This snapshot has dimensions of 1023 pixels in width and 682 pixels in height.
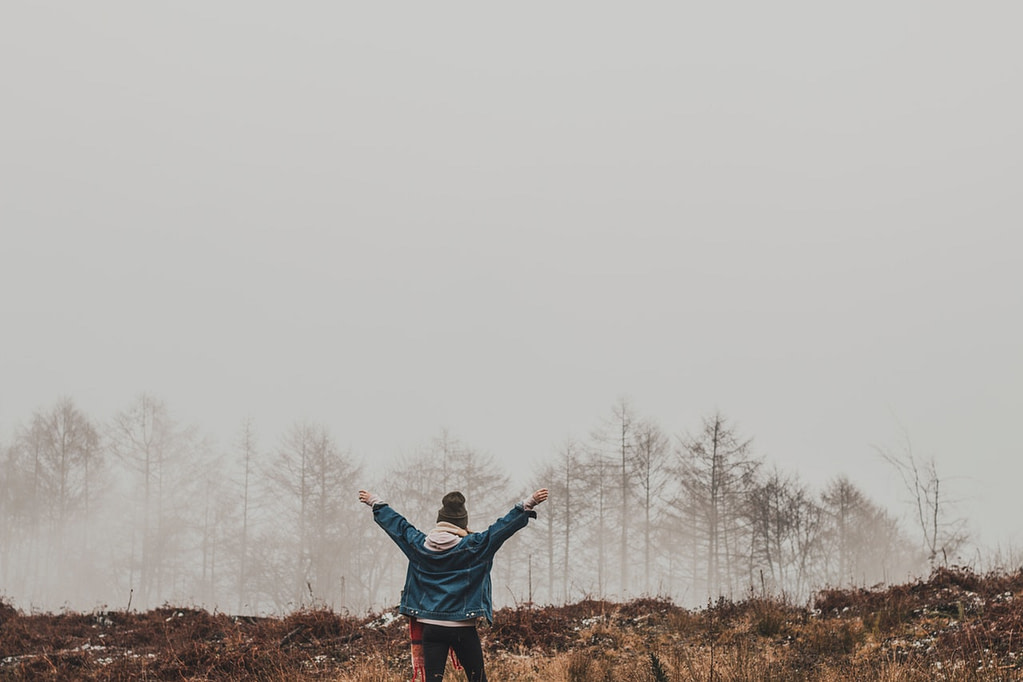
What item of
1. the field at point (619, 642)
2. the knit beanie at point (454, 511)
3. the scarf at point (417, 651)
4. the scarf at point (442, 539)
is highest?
the knit beanie at point (454, 511)

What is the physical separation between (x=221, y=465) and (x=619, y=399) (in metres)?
Answer: 25.0

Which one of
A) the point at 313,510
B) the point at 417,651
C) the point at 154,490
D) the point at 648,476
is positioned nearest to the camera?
the point at 417,651

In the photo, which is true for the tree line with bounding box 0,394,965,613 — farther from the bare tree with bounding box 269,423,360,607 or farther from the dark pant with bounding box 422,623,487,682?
the dark pant with bounding box 422,623,487,682

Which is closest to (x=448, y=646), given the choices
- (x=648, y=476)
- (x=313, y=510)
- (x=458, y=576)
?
(x=458, y=576)

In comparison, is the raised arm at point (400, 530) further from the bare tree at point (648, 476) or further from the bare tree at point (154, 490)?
the bare tree at point (154, 490)

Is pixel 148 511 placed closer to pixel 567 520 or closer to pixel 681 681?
pixel 567 520

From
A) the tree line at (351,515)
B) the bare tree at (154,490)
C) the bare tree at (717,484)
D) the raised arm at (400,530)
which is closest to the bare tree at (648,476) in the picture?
the tree line at (351,515)

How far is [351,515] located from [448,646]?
3704cm

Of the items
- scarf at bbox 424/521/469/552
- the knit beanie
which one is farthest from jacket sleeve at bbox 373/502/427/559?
the knit beanie

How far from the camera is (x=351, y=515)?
137 feet

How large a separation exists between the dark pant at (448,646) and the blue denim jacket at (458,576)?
12 cm

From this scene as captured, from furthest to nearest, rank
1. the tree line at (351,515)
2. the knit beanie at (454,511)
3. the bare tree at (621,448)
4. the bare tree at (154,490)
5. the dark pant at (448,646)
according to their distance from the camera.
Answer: the bare tree at (154,490), the bare tree at (621,448), the tree line at (351,515), the knit beanie at (454,511), the dark pant at (448,646)

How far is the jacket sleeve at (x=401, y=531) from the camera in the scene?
670cm

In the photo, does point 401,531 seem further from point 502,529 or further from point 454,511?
point 502,529
